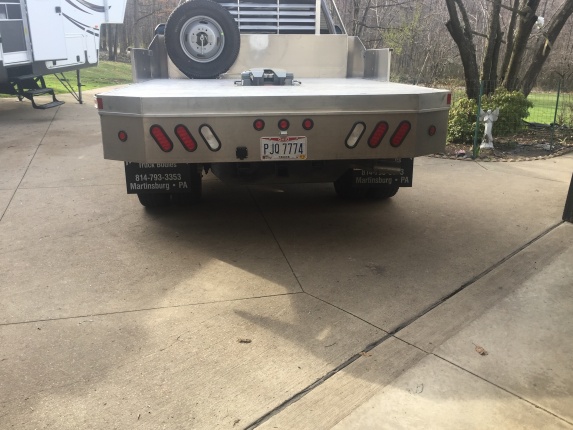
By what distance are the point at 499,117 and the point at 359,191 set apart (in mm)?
4972

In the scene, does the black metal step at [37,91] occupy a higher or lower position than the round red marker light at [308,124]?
lower

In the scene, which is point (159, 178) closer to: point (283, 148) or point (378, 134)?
point (283, 148)

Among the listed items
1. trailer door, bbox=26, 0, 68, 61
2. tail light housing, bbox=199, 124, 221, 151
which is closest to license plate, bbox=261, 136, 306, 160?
tail light housing, bbox=199, 124, 221, 151

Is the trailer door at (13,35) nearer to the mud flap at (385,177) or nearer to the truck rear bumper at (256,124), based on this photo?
the truck rear bumper at (256,124)

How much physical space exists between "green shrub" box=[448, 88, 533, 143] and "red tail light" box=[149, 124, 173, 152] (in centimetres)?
678

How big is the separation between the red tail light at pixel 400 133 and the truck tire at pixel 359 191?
5.07 ft

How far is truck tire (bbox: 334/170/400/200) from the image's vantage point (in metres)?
5.76

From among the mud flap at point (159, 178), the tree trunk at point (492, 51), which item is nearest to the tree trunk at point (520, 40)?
the tree trunk at point (492, 51)

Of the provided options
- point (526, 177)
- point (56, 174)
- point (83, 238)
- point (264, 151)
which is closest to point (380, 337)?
point (264, 151)

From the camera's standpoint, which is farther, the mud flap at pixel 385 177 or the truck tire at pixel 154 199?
the truck tire at pixel 154 199

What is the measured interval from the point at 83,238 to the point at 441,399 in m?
3.46

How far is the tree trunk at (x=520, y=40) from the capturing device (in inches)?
419

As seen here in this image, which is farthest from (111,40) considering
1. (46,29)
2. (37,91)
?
(46,29)

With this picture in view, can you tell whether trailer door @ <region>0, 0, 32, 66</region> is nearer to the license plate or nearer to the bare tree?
the bare tree
